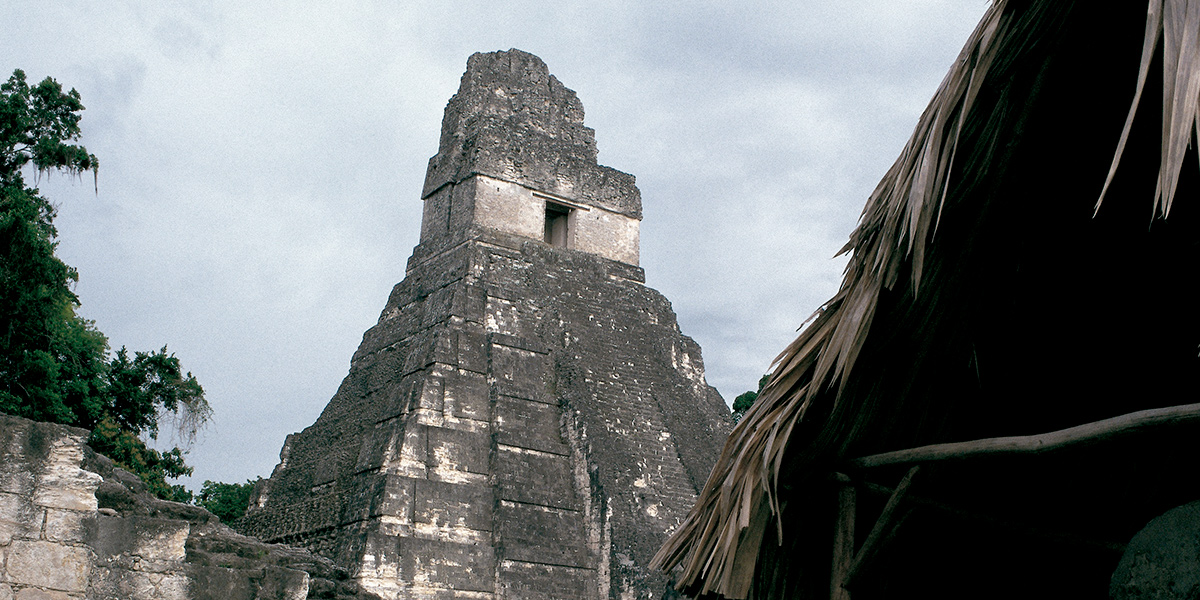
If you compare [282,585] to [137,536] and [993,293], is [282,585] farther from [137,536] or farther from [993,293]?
[993,293]

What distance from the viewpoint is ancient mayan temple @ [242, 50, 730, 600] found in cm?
1077

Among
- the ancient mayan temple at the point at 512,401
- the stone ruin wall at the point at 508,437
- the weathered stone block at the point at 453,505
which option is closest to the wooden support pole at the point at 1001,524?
the ancient mayan temple at the point at 512,401

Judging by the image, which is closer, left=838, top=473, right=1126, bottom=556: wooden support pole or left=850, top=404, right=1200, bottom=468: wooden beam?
left=850, top=404, right=1200, bottom=468: wooden beam

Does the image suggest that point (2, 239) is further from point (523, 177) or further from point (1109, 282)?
point (1109, 282)

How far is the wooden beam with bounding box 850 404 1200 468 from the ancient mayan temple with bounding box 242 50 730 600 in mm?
6689

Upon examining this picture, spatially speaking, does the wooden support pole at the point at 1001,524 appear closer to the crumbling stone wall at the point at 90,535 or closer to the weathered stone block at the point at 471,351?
the crumbling stone wall at the point at 90,535

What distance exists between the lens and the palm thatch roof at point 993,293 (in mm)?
2760

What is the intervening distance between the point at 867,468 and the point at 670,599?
283 inches

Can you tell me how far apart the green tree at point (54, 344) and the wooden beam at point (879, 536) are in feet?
37.9

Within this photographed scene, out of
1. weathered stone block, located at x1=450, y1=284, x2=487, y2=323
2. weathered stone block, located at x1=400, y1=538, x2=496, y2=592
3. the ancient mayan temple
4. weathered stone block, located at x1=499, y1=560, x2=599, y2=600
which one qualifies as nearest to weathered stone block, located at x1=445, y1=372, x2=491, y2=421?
→ the ancient mayan temple

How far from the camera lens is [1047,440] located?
2.71m

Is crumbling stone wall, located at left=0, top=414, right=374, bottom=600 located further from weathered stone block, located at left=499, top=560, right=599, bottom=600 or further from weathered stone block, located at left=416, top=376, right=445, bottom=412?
weathered stone block, located at left=416, top=376, right=445, bottom=412

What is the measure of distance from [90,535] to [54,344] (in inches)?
486

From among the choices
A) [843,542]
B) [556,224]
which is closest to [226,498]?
[556,224]
